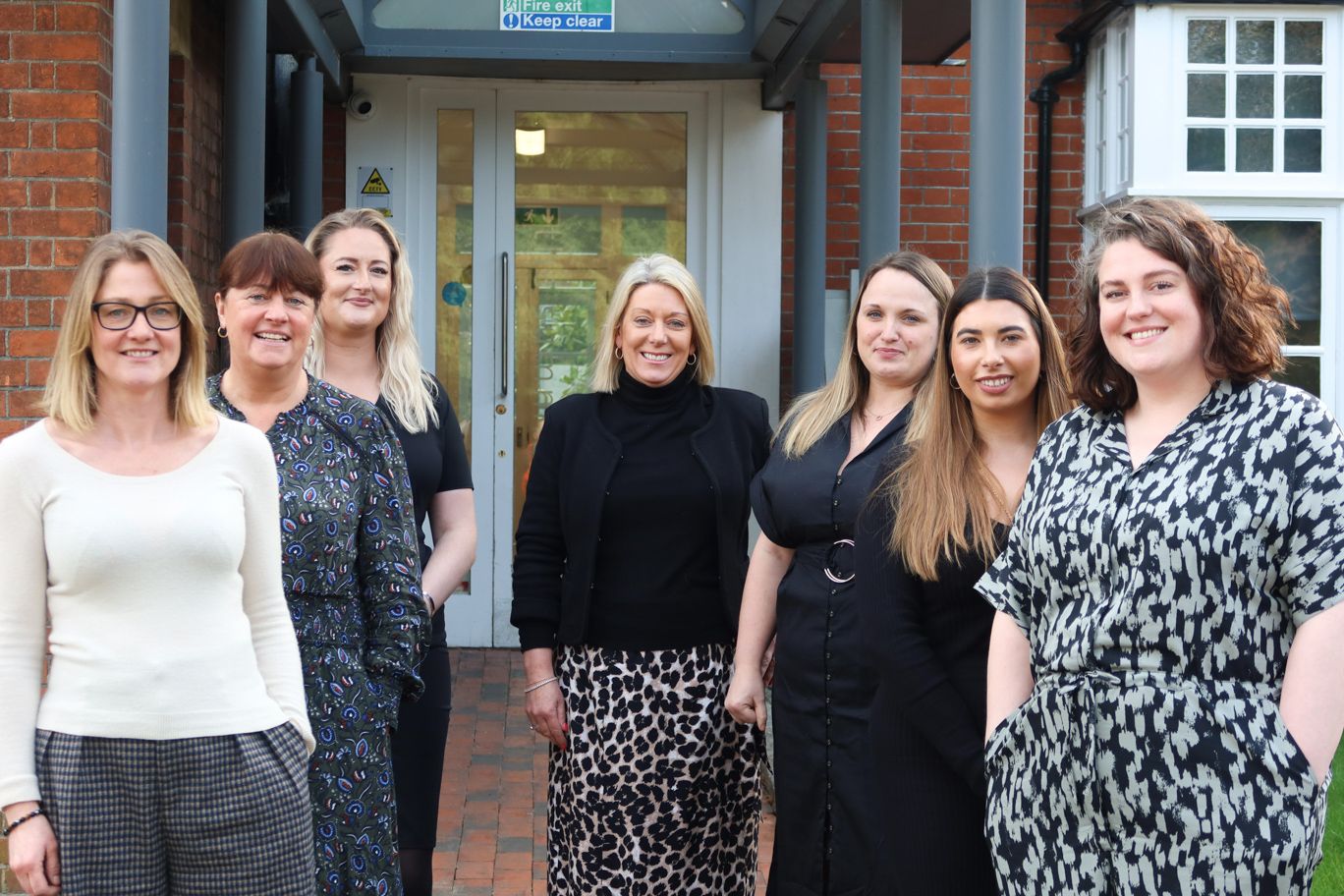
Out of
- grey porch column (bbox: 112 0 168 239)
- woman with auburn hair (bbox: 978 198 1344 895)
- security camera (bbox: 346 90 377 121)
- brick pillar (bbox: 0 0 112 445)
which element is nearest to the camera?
woman with auburn hair (bbox: 978 198 1344 895)

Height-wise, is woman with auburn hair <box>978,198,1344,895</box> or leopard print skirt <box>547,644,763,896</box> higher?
woman with auburn hair <box>978,198,1344,895</box>

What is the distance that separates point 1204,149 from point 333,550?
6.06 meters

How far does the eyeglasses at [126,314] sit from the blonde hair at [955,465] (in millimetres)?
1365

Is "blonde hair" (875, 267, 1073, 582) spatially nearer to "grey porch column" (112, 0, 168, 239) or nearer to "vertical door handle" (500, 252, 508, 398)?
"grey porch column" (112, 0, 168, 239)

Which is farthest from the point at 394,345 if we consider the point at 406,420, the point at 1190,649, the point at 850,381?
the point at 1190,649

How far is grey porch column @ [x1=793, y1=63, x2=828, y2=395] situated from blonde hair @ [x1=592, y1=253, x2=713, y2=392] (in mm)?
3564

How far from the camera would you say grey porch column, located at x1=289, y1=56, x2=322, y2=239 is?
6598 millimetres

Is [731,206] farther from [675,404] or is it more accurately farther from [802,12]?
[675,404]

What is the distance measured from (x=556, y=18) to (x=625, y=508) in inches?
164

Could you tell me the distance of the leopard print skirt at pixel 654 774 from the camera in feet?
11.2

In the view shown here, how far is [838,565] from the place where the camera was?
10.1 ft

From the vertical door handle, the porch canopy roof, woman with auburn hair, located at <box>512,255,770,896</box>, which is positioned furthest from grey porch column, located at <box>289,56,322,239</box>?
woman with auburn hair, located at <box>512,255,770,896</box>

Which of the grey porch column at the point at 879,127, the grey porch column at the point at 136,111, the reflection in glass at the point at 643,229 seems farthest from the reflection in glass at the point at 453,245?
the grey porch column at the point at 136,111

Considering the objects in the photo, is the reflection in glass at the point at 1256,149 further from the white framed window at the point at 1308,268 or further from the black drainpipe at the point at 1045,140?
the black drainpipe at the point at 1045,140
